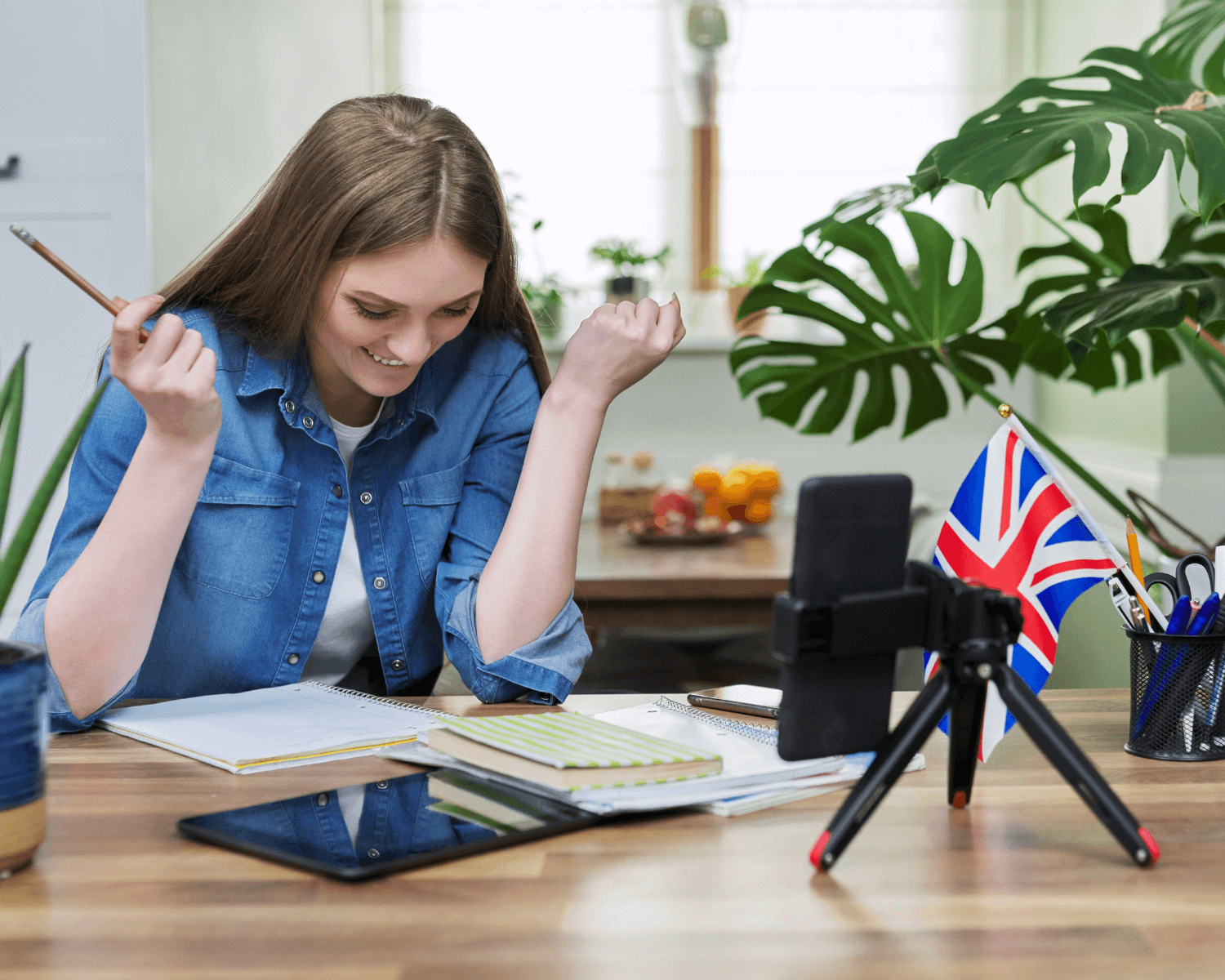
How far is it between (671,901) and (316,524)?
67cm

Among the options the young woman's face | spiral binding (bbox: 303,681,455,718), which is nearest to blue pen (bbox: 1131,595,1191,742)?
spiral binding (bbox: 303,681,455,718)

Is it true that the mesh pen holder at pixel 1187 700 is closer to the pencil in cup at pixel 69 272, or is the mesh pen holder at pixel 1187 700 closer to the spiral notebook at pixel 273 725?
the spiral notebook at pixel 273 725

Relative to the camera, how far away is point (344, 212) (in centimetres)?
107

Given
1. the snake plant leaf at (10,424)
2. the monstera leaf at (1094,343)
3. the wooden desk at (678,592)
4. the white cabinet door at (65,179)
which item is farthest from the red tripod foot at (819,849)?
the white cabinet door at (65,179)

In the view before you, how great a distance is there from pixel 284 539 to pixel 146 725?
0.86ft

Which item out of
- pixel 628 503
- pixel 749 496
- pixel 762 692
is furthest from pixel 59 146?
pixel 762 692

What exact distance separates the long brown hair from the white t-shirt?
15 centimetres

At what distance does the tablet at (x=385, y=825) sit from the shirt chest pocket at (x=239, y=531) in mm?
407

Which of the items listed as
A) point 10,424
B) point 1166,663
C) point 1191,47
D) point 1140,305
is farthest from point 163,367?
point 1191,47

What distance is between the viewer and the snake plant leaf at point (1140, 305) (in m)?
1.16

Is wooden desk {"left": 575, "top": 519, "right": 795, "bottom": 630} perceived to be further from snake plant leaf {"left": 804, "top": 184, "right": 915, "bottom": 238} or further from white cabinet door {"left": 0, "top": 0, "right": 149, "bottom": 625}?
white cabinet door {"left": 0, "top": 0, "right": 149, "bottom": 625}

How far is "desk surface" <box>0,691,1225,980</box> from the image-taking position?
0.52 metres

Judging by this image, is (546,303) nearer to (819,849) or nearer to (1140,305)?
(1140,305)

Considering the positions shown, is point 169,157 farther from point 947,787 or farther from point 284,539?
point 947,787
